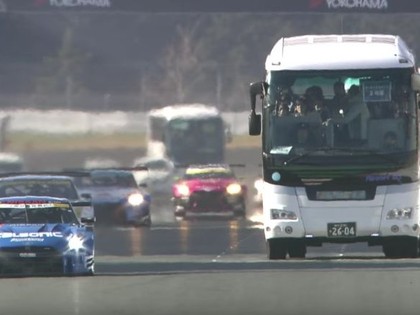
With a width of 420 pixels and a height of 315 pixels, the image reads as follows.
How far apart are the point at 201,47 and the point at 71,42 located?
310cm

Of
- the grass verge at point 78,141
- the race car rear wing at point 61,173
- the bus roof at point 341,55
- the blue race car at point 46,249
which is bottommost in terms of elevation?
the blue race car at point 46,249

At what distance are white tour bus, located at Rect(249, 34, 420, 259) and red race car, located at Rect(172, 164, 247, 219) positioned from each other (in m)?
18.8

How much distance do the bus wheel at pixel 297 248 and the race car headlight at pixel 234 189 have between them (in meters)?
17.0

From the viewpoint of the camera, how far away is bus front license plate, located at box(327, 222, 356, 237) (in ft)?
90.4

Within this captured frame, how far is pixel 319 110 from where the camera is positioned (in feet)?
91.0

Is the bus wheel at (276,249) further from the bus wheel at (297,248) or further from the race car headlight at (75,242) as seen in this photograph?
the race car headlight at (75,242)

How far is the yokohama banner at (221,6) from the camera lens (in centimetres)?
4569

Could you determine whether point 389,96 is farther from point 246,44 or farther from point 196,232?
point 246,44

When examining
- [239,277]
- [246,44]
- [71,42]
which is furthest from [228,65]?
[239,277]

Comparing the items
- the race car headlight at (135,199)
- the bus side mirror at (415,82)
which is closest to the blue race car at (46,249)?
the bus side mirror at (415,82)

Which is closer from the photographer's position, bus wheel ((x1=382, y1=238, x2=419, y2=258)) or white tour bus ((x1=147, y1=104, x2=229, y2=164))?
bus wheel ((x1=382, y1=238, x2=419, y2=258))

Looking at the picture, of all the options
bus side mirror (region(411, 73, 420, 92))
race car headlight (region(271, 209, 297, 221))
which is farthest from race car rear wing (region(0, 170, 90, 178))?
bus side mirror (region(411, 73, 420, 92))

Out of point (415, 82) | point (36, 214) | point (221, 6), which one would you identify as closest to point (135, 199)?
point (221, 6)

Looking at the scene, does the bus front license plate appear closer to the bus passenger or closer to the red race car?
the bus passenger
